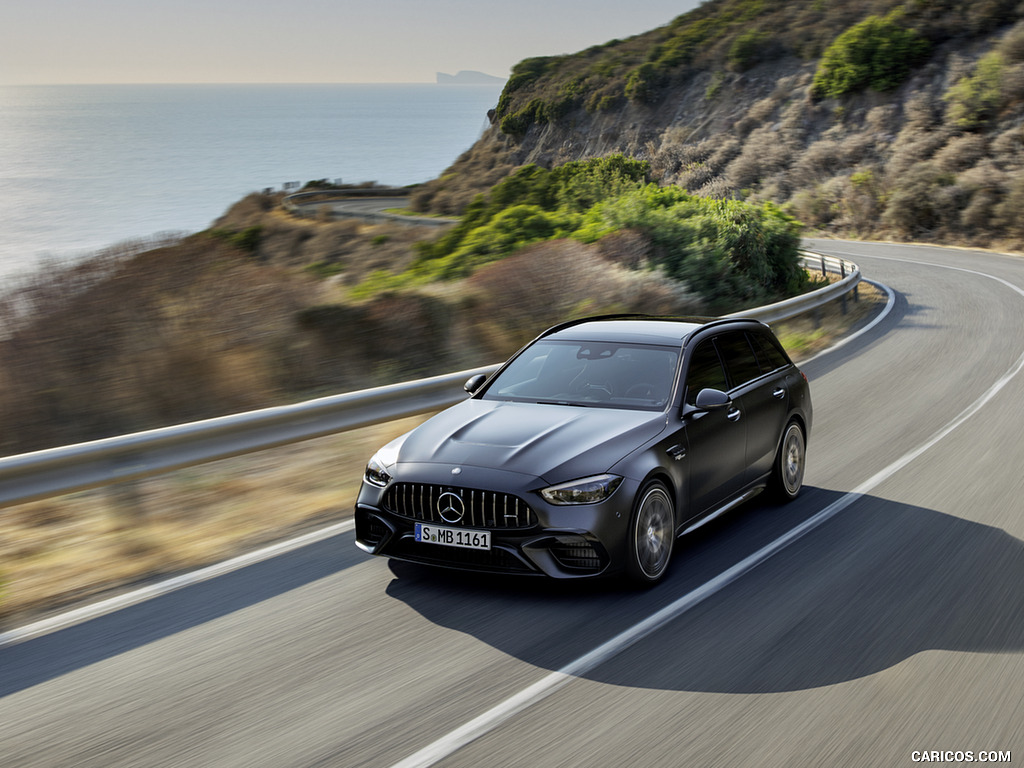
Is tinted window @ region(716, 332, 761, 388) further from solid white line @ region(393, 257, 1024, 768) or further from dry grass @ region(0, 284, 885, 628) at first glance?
dry grass @ region(0, 284, 885, 628)

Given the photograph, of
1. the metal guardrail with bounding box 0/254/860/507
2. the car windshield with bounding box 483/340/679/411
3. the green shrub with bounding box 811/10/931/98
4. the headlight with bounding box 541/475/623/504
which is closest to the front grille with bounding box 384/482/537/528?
the headlight with bounding box 541/475/623/504

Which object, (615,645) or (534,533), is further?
(534,533)

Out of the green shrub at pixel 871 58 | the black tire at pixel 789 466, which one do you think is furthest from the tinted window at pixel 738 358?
the green shrub at pixel 871 58

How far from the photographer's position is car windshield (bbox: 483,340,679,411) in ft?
21.6

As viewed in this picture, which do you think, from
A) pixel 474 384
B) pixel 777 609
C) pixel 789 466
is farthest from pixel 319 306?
pixel 777 609

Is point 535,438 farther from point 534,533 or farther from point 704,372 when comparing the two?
point 704,372

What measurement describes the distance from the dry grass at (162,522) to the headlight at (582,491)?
2501 mm

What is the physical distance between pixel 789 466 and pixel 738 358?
1.06 m

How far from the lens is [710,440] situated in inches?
261

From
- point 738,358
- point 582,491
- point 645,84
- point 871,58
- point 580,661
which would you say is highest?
point 645,84

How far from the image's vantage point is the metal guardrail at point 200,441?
6527 mm

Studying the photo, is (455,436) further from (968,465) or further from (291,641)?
(968,465)

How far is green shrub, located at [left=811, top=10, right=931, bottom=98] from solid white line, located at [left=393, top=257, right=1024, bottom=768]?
1991 inches

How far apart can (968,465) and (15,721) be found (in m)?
7.87
